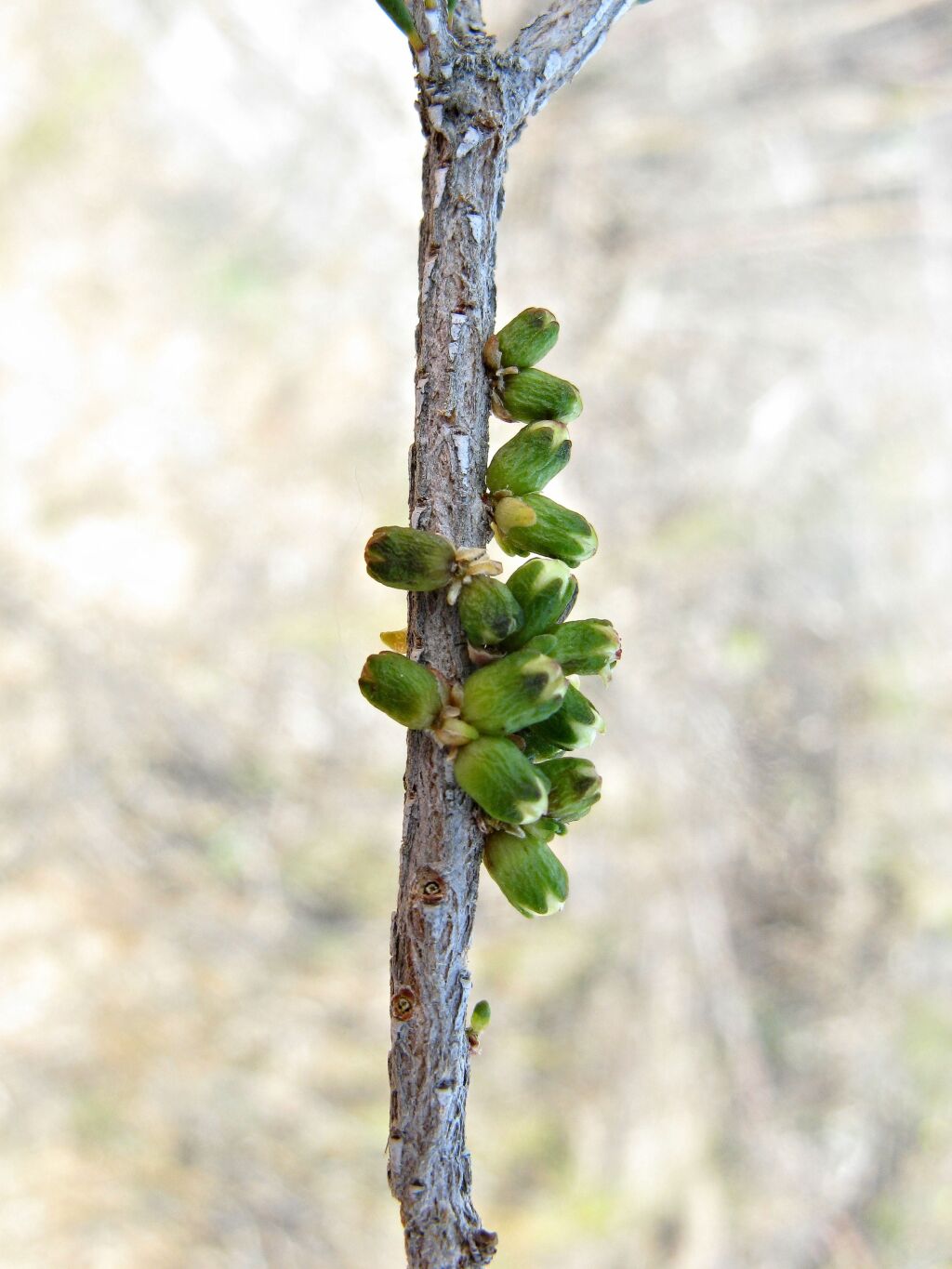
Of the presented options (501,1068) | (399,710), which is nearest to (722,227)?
(501,1068)

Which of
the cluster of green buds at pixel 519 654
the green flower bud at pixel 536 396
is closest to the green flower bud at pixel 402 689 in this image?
the cluster of green buds at pixel 519 654

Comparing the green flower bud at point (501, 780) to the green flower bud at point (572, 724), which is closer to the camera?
the green flower bud at point (501, 780)

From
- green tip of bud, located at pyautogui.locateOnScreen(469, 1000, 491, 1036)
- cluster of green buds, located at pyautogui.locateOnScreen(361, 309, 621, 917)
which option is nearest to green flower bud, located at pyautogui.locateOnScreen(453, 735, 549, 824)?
cluster of green buds, located at pyautogui.locateOnScreen(361, 309, 621, 917)

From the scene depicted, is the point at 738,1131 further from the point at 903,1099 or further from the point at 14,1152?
the point at 14,1152

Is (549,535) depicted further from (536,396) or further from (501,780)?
(501,780)

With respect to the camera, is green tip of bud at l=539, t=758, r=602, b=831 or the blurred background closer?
green tip of bud at l=539, t=758, r=602, b=831

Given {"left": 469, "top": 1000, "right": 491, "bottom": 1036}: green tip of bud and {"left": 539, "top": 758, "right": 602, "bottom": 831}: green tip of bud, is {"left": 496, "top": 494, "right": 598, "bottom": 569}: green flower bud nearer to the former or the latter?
{"left": 539, "top": 758, "right": 602, "bottom": 831}: green tip of bud

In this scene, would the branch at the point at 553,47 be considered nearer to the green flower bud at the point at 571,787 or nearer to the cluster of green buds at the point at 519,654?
the cluster of green buds at the point at 519,654
